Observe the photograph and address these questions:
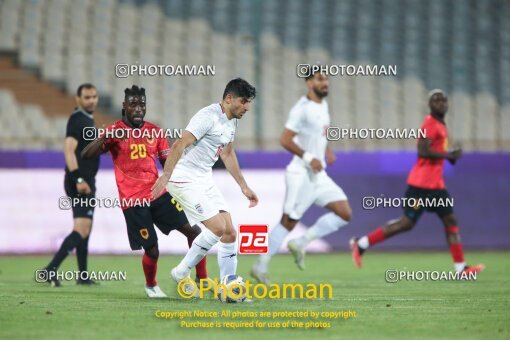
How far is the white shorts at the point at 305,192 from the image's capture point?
11.3 m

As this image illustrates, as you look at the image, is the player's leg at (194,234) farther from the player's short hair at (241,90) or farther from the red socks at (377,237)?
the red socks at (377,237)

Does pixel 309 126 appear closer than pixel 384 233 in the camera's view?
Yes

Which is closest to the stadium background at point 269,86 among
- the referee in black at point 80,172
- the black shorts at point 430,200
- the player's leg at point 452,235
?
the black shorts at point 430,200

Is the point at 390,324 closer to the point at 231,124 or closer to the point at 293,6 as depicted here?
the point at 231,124

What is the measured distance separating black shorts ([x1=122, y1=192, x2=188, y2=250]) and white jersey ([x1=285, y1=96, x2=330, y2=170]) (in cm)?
235

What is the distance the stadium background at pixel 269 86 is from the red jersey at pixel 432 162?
173 inches

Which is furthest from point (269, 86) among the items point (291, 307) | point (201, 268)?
point (291, 307)

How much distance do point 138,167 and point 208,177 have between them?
0.68 m

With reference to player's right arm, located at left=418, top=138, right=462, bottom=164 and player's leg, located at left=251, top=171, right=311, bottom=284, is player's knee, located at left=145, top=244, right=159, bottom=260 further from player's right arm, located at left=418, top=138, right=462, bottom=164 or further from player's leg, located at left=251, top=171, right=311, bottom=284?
player's right arm, located at left=418, top=138, right=462, bottom=164

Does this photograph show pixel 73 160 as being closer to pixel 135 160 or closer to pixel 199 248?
pixel 135 160

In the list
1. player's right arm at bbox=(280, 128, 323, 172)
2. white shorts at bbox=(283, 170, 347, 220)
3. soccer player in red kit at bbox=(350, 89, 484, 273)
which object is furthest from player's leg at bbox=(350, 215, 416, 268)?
player's right arm at bbox=(280, 128, 323, 172)

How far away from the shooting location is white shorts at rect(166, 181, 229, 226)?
353 inches

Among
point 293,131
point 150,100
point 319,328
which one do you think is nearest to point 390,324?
point 319,328

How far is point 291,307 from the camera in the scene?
8.55m
